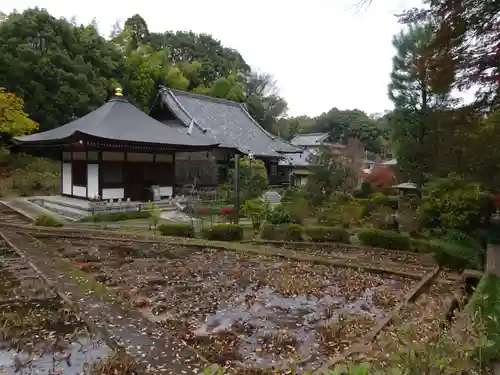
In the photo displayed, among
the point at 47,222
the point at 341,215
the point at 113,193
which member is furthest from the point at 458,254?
the point at 113,193

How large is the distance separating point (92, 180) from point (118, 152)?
59.3 inches

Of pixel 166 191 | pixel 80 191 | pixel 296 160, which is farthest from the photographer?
pixel 296 160

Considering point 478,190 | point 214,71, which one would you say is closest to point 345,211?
point 478,190

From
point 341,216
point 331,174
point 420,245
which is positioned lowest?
point 420,245

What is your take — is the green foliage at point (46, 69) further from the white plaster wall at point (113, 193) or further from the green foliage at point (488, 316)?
the green foliage at point (488, 316)

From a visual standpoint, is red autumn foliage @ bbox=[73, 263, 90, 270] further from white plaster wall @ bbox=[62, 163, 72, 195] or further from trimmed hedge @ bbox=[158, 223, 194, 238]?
white plaster wall @ bbox=[62, 163, 72, 195]

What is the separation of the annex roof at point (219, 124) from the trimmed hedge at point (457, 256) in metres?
14.8

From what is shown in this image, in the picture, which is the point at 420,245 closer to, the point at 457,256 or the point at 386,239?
the point at 386,239

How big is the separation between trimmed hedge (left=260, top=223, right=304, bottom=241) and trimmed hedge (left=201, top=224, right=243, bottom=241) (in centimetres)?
70

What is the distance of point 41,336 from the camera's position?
4.49m

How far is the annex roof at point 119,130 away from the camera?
15526mm

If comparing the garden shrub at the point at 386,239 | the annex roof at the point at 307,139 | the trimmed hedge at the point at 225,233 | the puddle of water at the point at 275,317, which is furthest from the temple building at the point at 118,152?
the annex roof at the point at 307,139

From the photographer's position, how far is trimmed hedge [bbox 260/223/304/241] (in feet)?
34.6

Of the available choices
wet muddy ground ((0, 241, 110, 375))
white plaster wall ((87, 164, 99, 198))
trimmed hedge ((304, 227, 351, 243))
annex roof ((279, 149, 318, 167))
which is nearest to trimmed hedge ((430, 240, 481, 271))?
trimmed hedge ((304, 227, 351, 243))
